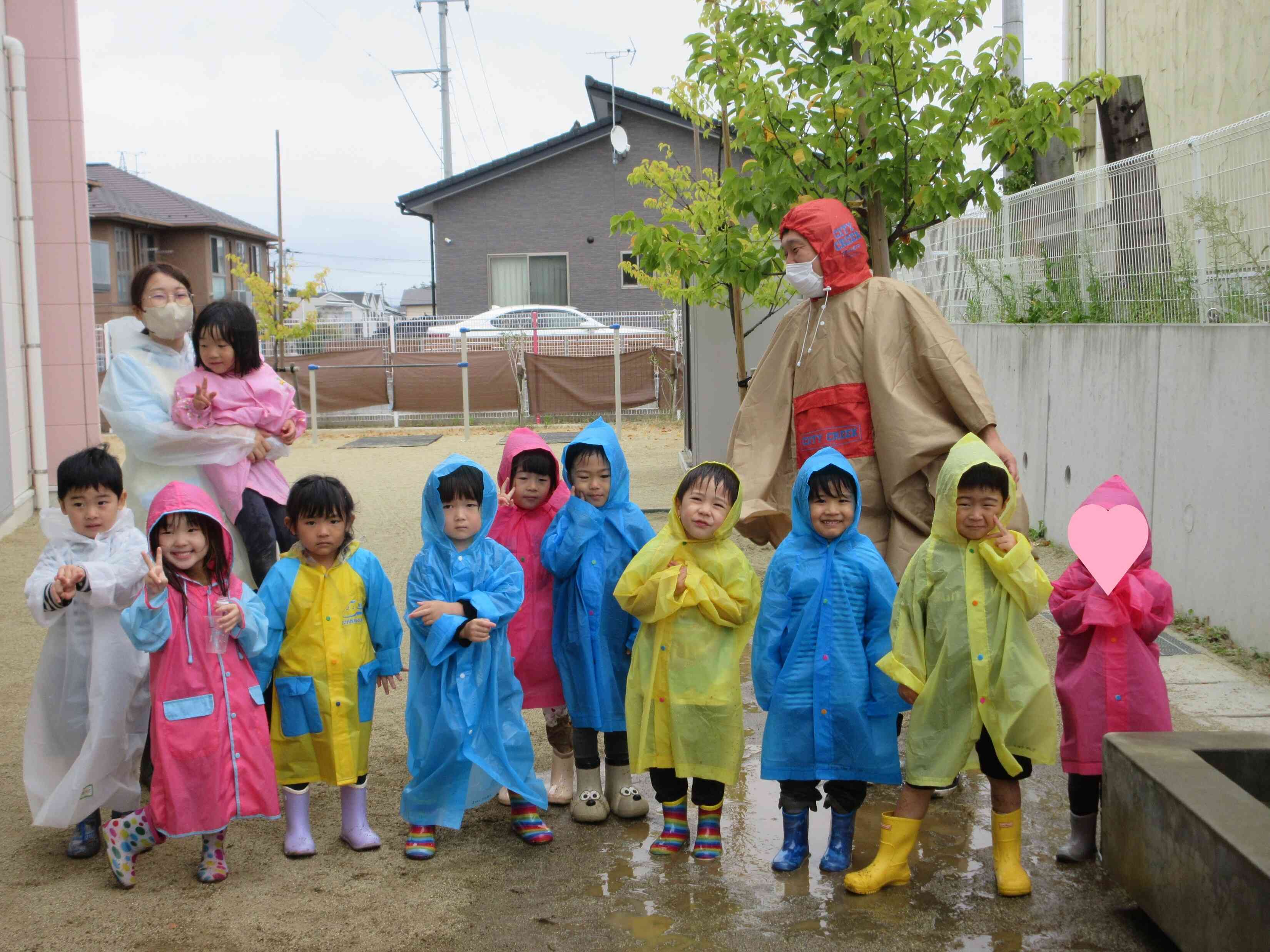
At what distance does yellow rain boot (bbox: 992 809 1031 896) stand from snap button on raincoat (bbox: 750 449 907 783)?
0.31 m

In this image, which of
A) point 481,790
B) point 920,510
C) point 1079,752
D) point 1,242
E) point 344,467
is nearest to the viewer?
point 1079,752

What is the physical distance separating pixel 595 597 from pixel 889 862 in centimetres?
122

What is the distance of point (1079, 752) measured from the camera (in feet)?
11.6

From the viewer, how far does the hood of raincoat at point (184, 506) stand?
3617 millimetres

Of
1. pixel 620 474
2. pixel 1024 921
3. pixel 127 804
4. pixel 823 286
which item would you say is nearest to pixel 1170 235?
pixel 823 286

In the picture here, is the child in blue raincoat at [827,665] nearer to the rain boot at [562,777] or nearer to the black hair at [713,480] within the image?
the black hair at [713,480]

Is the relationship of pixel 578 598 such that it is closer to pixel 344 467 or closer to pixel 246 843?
pixel 246 843

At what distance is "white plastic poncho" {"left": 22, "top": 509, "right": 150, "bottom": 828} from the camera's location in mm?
3684

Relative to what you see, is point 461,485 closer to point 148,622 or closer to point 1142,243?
point 148,622

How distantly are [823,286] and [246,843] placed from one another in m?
2.64

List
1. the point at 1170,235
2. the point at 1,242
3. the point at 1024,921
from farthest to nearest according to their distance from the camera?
1. the point at 1,242
2. the point at 1170,235
3. the point at 1024,921

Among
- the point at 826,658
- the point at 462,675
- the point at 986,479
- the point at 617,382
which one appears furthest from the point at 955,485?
the point at 617,382

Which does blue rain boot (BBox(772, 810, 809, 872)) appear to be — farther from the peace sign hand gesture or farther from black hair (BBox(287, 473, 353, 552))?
the peace sign hand gesture
